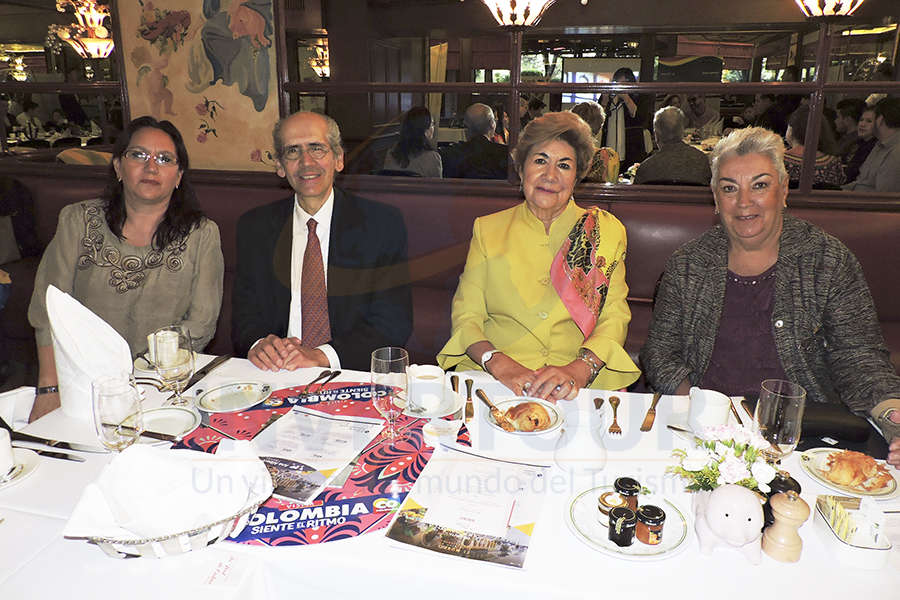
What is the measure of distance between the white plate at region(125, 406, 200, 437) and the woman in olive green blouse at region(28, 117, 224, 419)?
0.75 meters

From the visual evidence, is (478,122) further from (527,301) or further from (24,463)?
(24,463)

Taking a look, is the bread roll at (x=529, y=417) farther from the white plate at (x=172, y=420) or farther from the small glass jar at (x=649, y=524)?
the white plate at (x=172, y=420)

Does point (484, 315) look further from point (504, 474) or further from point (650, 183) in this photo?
point (650, 183)

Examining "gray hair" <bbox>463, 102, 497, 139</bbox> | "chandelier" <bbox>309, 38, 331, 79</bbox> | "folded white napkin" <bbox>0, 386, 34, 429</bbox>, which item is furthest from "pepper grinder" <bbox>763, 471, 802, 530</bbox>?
"chandelier" <bbox>309, 38, 331, 79</bbox>

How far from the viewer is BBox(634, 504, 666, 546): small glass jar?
3.28 feet

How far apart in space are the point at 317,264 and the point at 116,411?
1171mm

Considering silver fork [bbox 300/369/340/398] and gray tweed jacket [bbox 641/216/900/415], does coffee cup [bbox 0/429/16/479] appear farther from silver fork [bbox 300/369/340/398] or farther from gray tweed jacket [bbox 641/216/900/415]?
gray tweed jacket [bbox 641/216/900/415]

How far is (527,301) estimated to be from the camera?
2.13 metres

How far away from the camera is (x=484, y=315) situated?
86.9 inches

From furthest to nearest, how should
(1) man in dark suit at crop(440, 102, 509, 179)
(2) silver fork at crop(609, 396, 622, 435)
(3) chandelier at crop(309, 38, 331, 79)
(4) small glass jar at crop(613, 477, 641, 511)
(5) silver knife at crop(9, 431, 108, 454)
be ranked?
(3) chandelier at crop(309, 38, 331, 79), (1) man in dark suit at crop(440, 102, 509, 179), (2) silver fork at crop(609, 396, 622, 435), (5) silver knife at crop(9, 431, 108, 454), (4) small glass jar at crop(613, 477, 641, 511)

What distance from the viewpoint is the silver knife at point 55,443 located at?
1.28m

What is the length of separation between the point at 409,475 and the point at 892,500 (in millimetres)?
893

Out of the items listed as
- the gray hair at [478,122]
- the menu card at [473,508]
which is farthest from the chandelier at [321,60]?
the menu card at [473,508]

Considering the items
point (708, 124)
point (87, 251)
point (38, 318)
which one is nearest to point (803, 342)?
point (87, 251)
